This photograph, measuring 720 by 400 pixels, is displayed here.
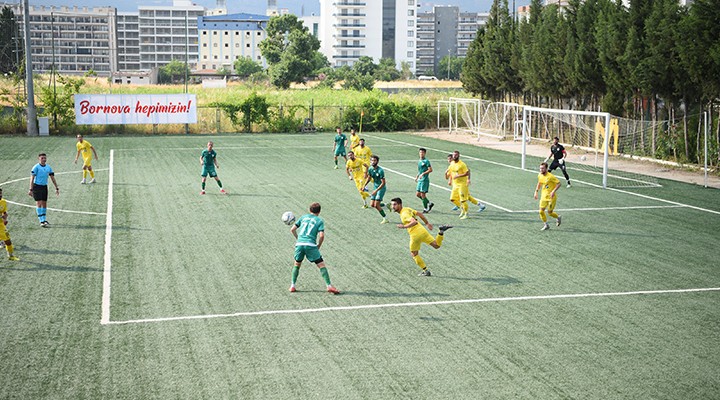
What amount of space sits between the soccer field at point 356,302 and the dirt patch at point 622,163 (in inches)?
269

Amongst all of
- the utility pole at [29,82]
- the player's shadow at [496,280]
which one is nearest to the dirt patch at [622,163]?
the player's shadow at [496,280]

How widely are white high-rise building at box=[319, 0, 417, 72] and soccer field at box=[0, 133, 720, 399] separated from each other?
5993 inches

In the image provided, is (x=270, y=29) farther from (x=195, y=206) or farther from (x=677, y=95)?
(x=195, y=206)

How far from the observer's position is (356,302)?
1462 centimetres

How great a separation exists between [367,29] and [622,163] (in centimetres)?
14341

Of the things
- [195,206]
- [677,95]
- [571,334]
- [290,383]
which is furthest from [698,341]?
[677,95]

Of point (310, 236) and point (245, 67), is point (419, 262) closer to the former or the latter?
point (310, 236)

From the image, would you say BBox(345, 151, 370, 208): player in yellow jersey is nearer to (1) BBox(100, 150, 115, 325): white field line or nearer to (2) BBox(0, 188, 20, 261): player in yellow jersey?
(1) BBox(100, 150, 115, 325): white field line

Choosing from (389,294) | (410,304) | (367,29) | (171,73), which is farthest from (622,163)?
(171,73)

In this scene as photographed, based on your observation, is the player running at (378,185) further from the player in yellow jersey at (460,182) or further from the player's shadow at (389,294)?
the player's shadow at (389,294)

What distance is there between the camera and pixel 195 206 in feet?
Answer: 81.8

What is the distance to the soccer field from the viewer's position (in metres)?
10.9

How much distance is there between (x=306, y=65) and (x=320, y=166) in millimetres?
67799

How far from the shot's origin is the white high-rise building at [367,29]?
575 ft
